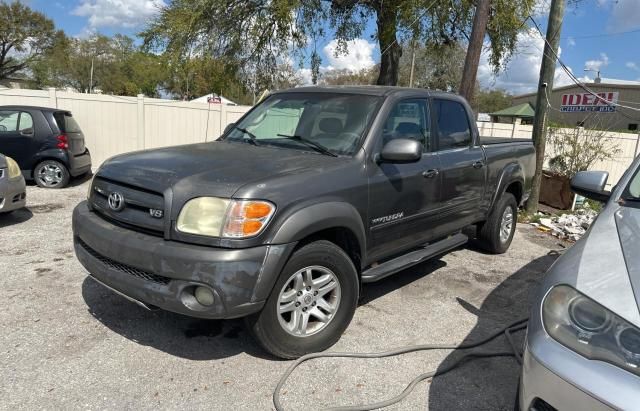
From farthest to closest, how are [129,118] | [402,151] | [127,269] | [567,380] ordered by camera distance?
1. [129,118]
2. [402,151]
3. [127,269]
4. [567,380]

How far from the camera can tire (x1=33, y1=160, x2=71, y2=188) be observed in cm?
934

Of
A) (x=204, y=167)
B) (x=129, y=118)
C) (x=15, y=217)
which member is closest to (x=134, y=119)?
(x=129, y=118)

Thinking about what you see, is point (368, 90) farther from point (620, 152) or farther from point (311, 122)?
point (620, 152)

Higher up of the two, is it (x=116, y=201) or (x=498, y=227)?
(x=116, y=201)

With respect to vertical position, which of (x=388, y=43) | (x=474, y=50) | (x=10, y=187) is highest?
(x=388, y=43)

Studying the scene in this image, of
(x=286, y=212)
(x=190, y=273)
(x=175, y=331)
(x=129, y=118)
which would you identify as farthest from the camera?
(x=129, y=118)

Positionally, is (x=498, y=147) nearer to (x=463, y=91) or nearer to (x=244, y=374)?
(x=463, y=91)

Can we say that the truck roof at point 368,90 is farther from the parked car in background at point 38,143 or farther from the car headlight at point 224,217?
the parked car in background at point 38,143

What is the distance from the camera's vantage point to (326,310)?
3.47m

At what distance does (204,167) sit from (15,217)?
16.5 ft

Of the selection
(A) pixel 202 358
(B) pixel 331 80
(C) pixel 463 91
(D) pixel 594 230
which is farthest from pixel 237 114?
(B) pixel 331 80

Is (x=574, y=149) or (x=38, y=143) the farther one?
(x=574, y=149)

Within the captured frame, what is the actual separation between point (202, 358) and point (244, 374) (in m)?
0.36

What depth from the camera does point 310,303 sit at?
337cm
